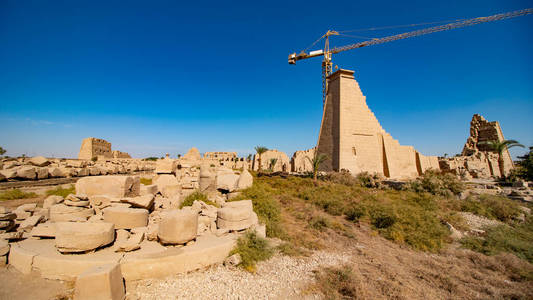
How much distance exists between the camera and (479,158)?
22.4 m

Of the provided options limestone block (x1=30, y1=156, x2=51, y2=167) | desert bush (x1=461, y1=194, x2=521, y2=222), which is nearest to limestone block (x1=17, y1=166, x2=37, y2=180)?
limestone block (x1=30, y1=156, x2=51, y2=167)

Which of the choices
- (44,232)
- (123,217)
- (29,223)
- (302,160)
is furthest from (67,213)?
(302,160)

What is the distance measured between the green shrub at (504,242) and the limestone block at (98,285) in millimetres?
8079

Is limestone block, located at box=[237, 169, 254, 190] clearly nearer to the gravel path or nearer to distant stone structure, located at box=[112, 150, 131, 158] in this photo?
the gravel path

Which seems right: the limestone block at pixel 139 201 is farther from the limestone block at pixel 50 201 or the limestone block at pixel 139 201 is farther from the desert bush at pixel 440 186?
the desert bush at pixel 440 186

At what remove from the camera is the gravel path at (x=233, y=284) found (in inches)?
124

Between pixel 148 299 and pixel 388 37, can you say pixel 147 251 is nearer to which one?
pixel 148 299

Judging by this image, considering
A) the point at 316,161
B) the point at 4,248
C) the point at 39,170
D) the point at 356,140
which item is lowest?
the point at 4,248

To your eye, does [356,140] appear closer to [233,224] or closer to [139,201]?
[233,224]

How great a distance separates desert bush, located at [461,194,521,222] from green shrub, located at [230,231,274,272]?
9.61 m

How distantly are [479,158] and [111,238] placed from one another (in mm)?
32793

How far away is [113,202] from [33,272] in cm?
206

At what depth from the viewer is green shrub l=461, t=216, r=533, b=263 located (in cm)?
505

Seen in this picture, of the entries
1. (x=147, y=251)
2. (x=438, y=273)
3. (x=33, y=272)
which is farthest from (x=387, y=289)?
(x=33, y=272)
